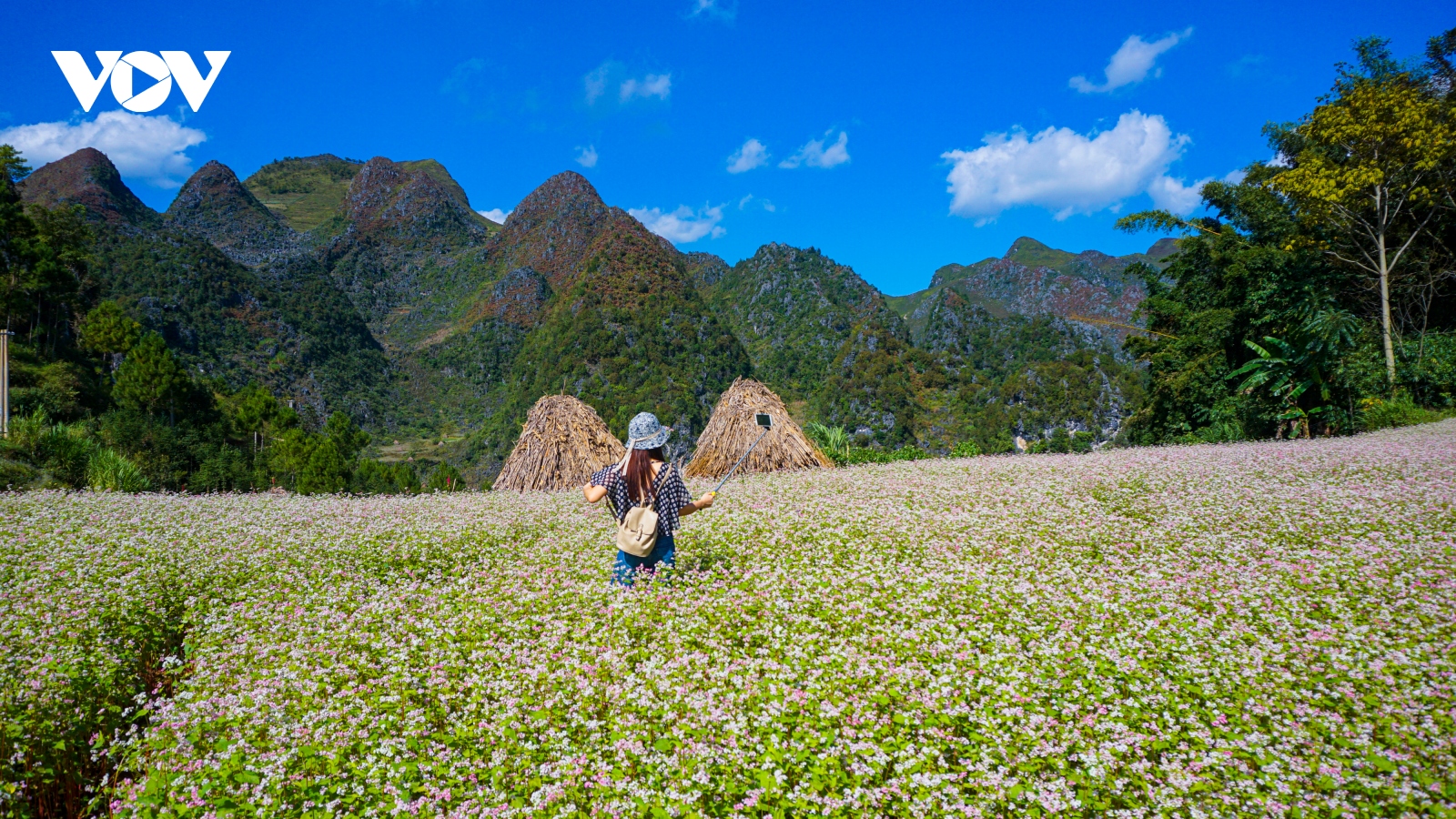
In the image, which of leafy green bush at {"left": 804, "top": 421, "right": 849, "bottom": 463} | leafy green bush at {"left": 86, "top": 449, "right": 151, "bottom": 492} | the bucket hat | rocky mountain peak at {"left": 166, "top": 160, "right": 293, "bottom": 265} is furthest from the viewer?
rocky mountain peak at {"left": 166, "top": 160, "right": 293, "bottom": 265}

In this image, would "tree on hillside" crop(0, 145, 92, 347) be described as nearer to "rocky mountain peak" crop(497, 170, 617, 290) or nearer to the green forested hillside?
the green forested hillside

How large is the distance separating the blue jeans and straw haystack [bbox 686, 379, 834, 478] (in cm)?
1037

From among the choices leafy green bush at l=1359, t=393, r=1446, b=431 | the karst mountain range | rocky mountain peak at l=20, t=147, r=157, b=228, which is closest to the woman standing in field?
leafy green bush at l=1359, t=393, r=1446, b=431

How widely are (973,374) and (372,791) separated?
132 metres

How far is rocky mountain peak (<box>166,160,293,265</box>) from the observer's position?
16550 cm

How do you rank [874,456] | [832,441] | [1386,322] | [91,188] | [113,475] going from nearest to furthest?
[113,475] < [832,441] < [874,456] < [1386,322] < [91,188]

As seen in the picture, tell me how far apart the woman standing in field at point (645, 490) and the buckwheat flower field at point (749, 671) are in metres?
0.35

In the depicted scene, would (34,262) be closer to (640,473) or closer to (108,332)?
(108,332)

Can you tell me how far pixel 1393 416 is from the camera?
18250 mm

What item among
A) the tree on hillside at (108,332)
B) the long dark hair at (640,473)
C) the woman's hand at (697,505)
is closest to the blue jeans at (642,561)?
the woman's hand at (697,505)

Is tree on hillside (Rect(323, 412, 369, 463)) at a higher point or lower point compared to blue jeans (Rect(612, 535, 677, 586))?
higher

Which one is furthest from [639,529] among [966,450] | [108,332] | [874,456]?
[108,332]

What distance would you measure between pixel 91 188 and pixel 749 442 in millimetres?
165389

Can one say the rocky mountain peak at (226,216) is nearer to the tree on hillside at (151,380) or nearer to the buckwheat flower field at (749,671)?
the tree on hillside at (151,380)
